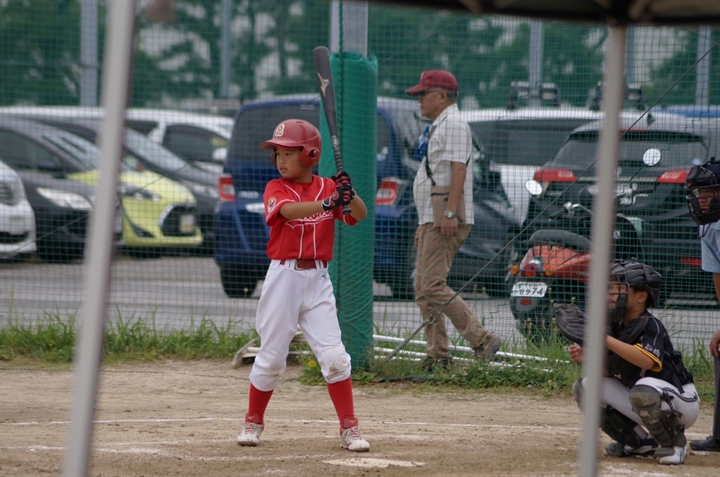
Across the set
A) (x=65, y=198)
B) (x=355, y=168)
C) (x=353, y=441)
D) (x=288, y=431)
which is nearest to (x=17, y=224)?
(x=65, y=198)

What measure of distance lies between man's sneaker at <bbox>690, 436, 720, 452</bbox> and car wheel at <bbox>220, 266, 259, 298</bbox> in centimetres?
440

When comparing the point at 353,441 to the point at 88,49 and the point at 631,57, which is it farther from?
the point at 88,49

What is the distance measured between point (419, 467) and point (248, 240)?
465 cm

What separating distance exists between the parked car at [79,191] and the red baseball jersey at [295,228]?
498 cm

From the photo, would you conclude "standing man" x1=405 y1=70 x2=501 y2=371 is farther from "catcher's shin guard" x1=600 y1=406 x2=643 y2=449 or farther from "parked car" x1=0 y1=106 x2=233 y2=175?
"parked car" x1=0 y1=106 x2=233 y2=175

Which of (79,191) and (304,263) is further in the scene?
(79,191)

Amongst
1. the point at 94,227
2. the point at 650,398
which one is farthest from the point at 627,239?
the point at 94,227

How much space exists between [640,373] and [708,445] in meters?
0.69

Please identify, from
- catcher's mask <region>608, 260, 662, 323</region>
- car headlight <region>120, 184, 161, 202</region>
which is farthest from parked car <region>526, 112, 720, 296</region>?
car headlight <region>120, 184, 161, 202</region>

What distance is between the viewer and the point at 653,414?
13.7 feet

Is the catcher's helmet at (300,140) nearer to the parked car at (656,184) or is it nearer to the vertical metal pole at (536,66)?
the parked car at (656,184)

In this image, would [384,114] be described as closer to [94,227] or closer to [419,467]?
[419,467]

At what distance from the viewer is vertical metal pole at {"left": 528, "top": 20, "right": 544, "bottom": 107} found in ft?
23.1

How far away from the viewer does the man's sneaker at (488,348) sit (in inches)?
254
